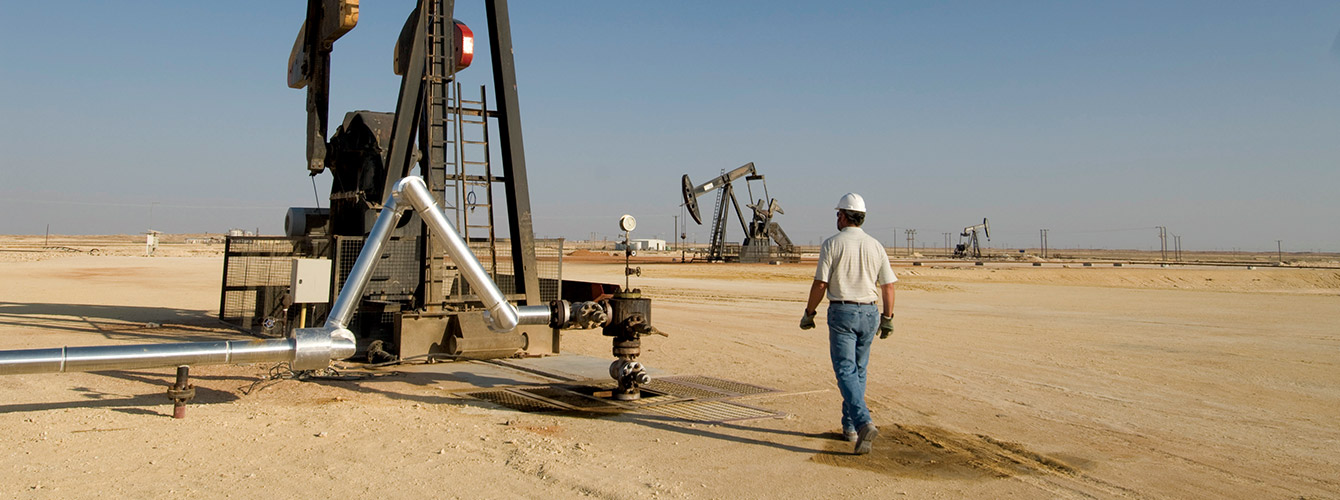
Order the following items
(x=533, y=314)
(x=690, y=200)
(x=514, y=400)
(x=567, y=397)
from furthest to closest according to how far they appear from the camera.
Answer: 1. (x=690, y=200)
2. (x=567, y=397)
3. (x=514, y=400)
4. (x=533, y=314)

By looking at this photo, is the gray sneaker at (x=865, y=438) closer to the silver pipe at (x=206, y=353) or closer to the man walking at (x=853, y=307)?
the man walking at (x=853, y=307)

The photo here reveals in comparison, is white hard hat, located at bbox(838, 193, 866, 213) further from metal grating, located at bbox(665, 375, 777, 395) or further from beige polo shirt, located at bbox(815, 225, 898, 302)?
metal grating, located at bbox(665, 375, 777, 395)

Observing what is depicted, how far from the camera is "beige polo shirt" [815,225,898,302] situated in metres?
5.87

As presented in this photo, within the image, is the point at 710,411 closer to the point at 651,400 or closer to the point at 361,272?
the point at 651,400

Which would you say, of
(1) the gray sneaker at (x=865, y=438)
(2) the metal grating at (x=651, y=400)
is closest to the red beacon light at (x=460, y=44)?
(2) the metal grating at (x=651, y=400)

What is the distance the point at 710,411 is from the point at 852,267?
6.40 ft

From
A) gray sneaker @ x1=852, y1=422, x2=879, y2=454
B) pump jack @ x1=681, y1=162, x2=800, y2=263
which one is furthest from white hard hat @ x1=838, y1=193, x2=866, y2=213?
pump jack @ x1=681, y1=162, x2=800, y2=263

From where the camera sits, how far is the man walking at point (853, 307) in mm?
5770

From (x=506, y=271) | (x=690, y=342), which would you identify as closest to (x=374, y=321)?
(x=506, y=271)

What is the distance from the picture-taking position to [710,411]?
7.12 meters

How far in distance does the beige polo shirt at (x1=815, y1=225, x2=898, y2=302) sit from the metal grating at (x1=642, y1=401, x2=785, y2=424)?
149 cm

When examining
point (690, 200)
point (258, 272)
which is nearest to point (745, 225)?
point (690, 200)

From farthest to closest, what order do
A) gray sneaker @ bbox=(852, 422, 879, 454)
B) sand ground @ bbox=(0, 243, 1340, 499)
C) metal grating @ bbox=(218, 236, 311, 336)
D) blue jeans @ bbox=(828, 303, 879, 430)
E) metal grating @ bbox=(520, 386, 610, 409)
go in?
metal grating @ bbox=(218, 236, 311, 336) → metal grating @ bbox=(520, 386, 610, 409) → blue jeans @ bbox=(828, 303, 879, 430) → gray sneaker @ bbox=(852, 422, 879, 454) → sand ground @ bbox=(0, 243, 1340, 499)

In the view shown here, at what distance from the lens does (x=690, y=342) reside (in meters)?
12.4
